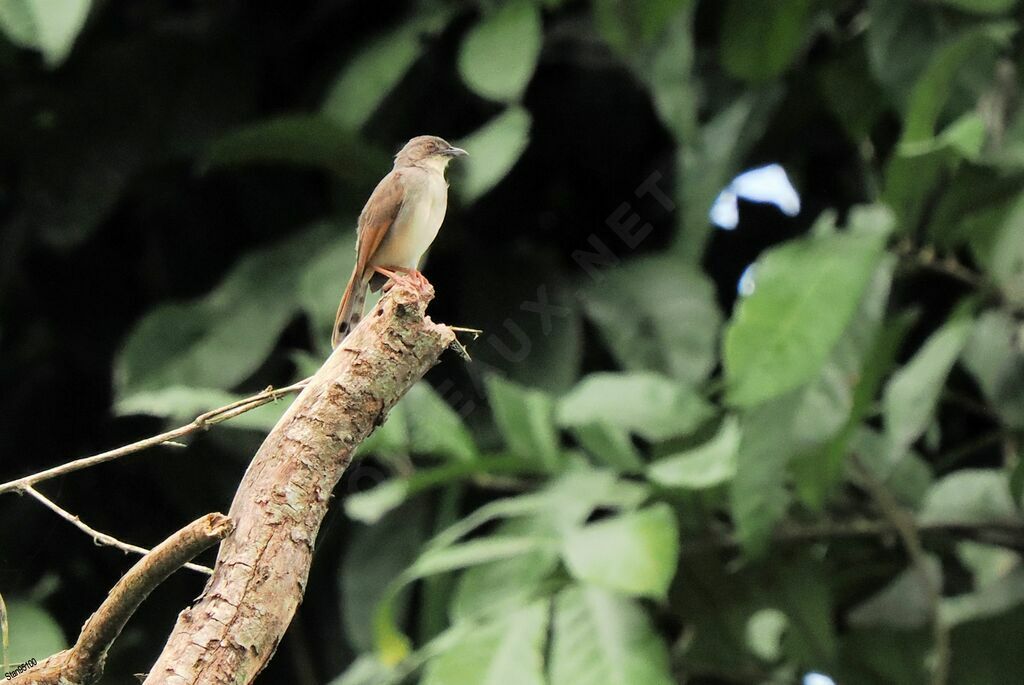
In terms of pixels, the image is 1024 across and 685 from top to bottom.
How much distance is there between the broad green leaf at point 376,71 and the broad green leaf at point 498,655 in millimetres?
1236

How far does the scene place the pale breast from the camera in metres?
1.36

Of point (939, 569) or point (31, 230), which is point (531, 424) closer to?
point (939, 569)

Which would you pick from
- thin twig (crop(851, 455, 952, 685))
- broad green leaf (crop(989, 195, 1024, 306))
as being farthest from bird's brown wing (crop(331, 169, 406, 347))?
broad green leaf (crop(989, 195, 1024, 306))

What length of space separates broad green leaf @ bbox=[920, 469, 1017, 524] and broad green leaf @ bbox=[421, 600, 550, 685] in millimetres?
1110

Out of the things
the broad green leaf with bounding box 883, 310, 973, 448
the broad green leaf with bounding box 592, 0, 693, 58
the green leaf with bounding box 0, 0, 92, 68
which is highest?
the green leaf with bounding box 0, 0, 92, 68

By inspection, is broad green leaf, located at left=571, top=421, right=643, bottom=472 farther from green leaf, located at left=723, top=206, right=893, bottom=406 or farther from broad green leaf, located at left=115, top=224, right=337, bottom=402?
broad green leaf, located at left=115, top=224, right=337, bottom=402

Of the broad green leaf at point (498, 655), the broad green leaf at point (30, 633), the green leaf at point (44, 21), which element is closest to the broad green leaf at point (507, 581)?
the broad green leaf at point (498, 655)

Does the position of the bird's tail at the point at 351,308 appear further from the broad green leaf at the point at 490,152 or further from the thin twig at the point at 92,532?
the broad green leaf at the point at 490,152

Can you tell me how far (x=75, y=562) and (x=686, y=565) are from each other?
2.16 meters

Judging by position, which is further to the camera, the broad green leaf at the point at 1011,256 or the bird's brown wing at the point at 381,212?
the broad green leaf at the point at 1011,256

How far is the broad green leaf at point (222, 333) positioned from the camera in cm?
327

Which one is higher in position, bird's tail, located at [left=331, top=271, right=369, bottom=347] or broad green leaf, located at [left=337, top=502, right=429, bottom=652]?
bird's tail, located at [left=331, top=271, right=369, bottom=347]

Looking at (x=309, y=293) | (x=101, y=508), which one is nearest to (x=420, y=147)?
(x=101, y=508)

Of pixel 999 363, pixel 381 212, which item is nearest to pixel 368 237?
pixel 381 212
